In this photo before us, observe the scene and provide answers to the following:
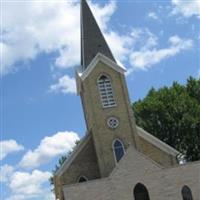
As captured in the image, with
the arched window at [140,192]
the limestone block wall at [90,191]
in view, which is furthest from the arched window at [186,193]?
the limestone block wall at [90,191]

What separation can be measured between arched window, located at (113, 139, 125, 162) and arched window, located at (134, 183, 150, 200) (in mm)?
3703

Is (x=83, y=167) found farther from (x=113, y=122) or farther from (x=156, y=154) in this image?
(x=156, y=154)

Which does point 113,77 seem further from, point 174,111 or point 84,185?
point 174,111

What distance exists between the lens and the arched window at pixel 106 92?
113 feet

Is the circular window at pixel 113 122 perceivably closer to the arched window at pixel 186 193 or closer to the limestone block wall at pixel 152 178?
the limestone block wall at pixel 152 178

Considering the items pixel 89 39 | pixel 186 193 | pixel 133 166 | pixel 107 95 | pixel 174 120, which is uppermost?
pixel 89 39

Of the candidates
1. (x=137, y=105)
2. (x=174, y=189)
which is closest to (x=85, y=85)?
(x=174, y=189)

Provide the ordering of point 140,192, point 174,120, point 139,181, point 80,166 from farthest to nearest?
1. point 174,120
2. point 80,166
3. point 140,192
4. point 139,181

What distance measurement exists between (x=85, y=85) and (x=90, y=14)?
22.8 ft

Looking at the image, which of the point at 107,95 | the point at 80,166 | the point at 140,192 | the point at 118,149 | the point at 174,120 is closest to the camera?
the point at 140,192

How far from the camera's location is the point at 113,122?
34062 mm

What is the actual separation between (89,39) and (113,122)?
7.37 metres

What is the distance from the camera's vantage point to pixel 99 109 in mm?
34219

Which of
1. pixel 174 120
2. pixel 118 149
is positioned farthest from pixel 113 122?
pixel 174 120
